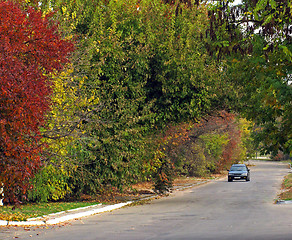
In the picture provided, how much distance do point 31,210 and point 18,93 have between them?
8.65 metres

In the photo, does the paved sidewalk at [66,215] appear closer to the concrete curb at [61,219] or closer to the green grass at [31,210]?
the concrete curb at [61,219]

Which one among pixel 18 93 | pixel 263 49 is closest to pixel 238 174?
pixel 263 49

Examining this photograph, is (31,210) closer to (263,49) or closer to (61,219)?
(61,219)

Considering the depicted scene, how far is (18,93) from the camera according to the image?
36.7ft

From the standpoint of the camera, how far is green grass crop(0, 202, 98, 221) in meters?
16.3

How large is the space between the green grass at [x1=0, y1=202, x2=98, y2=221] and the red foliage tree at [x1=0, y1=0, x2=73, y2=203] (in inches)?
166

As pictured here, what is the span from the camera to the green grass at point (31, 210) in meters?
16.3

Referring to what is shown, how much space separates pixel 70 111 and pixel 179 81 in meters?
5.98

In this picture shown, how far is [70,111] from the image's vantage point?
20.4m

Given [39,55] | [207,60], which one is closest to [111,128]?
[207,60]

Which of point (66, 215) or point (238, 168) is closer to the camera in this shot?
point (66, 215)

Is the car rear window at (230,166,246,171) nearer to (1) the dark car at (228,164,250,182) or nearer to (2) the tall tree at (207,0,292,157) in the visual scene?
(1) the dark car at (228,164,250,182)

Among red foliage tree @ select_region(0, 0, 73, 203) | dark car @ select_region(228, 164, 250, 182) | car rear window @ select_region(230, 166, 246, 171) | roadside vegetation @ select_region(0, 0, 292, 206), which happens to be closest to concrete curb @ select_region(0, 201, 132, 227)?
roadside vegetation @ select_region(0, 0, 292, 206)

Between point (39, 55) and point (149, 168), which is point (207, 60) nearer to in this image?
point (149, 168)
